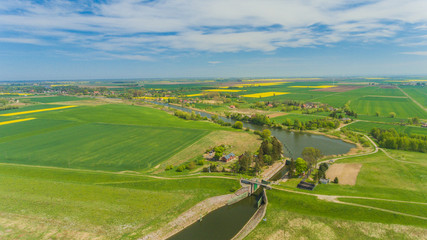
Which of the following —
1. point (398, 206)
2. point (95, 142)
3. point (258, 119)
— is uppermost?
point (258, 119)

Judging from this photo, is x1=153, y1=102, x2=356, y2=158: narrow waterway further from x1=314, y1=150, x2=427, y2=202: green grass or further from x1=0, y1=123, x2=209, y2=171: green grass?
x1=0, y1=123, x2=209, y2=171: green grass

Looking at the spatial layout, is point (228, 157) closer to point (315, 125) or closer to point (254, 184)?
point (254, 184)

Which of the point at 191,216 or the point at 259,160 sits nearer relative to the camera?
the point at 191,216

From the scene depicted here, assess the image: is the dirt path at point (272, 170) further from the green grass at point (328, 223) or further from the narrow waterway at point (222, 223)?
the green grass at point (328, 223)

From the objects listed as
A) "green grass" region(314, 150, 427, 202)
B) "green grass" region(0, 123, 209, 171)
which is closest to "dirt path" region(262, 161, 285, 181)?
"green grass" region(314, 150, 427, 202)

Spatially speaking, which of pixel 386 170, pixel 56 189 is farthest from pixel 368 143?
pixel 56 189

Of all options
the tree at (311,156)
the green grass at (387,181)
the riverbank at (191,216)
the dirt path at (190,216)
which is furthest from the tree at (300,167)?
the dirt path at (190,216)

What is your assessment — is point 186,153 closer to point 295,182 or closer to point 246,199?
point 246,199

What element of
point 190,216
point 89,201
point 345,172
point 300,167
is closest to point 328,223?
point 300,167
